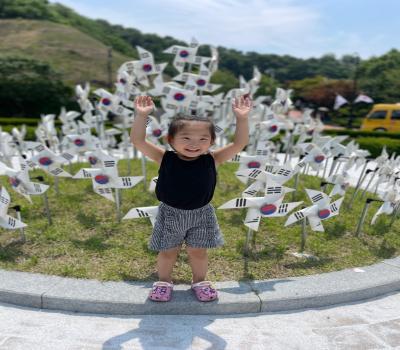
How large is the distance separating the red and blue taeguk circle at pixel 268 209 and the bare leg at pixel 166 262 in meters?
0.83

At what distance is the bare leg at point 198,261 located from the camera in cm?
275

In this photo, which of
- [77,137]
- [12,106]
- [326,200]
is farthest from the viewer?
[12,106]

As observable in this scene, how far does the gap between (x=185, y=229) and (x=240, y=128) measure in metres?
0.74

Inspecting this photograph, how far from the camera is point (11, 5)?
55.2 m

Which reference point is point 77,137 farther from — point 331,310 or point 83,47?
point 83,47

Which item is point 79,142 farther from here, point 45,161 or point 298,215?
point 298,215

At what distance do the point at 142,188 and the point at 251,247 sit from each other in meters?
1.97

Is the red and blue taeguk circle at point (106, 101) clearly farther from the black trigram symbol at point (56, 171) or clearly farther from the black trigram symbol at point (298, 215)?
the black trigram symbol at point (298, 215)

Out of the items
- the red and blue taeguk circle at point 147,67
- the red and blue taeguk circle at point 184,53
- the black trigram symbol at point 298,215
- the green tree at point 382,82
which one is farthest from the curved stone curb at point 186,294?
the green tree at point 382,82

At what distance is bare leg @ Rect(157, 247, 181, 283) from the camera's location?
275 centimetres

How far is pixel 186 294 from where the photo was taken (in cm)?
280

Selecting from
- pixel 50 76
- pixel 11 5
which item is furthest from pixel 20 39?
pixel 50 76

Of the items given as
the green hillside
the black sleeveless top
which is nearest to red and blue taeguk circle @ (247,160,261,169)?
the black sleeveless top

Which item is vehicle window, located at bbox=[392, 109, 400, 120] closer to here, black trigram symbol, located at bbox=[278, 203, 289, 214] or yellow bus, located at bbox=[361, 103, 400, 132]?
yellow bus, located at bbox=[361, 103, 400, 132]
